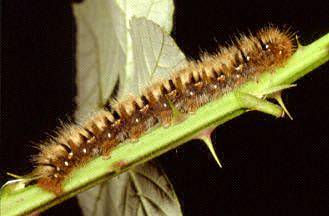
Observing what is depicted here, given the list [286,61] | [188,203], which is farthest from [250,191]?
[286,61]

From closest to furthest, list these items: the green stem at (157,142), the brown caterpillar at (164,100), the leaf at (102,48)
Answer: the green stem at (157,142), the brown caterpillar at (164,100), the leaf at (102,48)

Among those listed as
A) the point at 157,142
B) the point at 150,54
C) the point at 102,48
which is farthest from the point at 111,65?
the point at 157,142

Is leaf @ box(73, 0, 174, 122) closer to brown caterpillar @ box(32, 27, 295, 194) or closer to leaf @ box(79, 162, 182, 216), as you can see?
brown caterpillar @ box(32, 27, 295, 194)

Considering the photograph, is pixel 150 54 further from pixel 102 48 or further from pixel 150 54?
pixel 102 48

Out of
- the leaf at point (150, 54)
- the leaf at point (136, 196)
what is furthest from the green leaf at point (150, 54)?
the leaf at point (136, 196)

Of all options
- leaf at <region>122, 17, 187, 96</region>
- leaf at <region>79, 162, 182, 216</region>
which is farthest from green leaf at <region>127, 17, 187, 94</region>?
leaf at <region>79, 162, 182, 216</region>

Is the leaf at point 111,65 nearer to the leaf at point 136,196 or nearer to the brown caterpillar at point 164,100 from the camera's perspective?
the leaf at point 136,196
